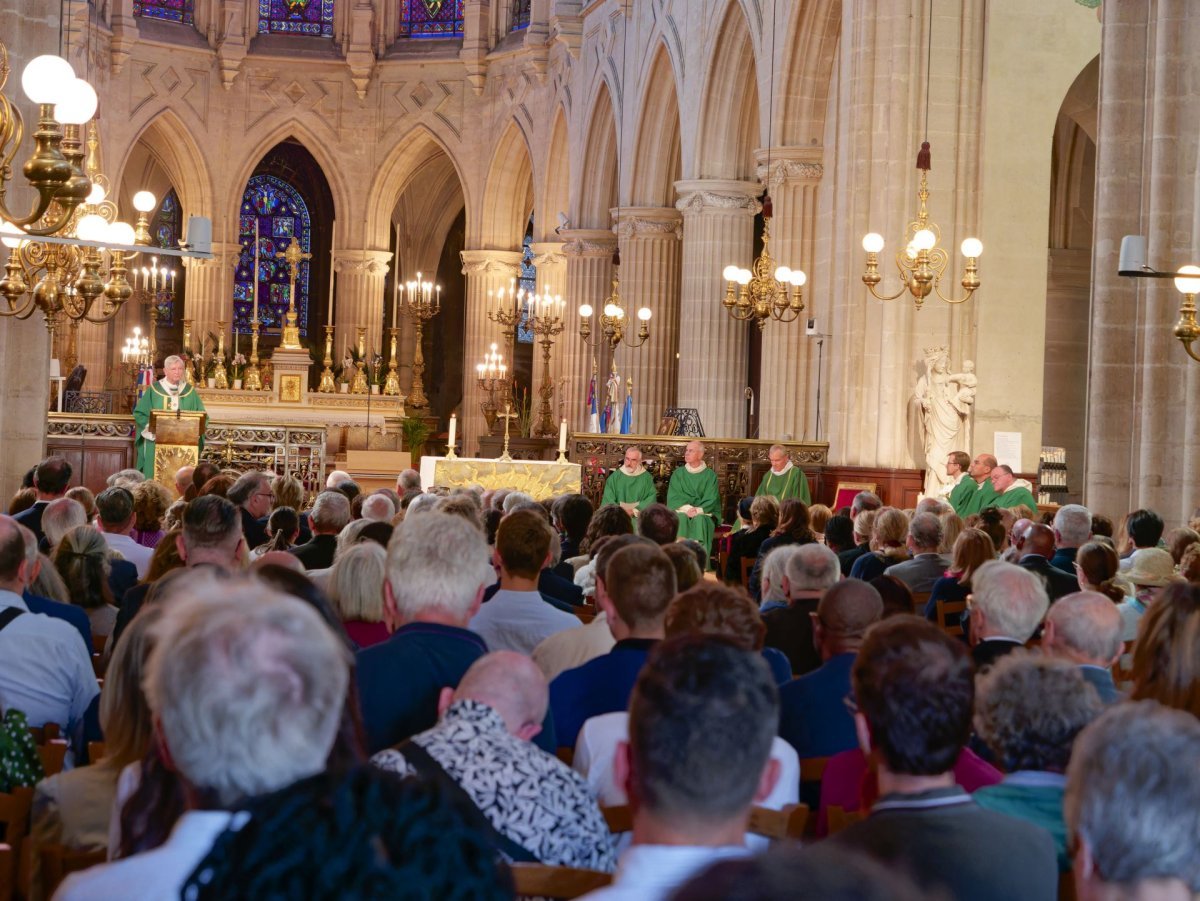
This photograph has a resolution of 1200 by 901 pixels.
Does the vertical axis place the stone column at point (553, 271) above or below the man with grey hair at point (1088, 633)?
above

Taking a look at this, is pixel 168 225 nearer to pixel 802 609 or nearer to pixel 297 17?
pixel 297 17

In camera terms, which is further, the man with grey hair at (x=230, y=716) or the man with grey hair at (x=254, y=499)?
the man with grey hair at (x=254, y=499)

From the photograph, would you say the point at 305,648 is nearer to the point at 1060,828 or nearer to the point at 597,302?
the point at 1060,828

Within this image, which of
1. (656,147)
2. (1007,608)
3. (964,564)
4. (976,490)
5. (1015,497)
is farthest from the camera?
(656,147)

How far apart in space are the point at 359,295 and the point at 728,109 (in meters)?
12.5

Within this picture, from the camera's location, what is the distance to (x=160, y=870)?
209 cm

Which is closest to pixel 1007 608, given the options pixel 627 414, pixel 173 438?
pixel 173 438

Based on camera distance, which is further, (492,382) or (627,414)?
(492,382)

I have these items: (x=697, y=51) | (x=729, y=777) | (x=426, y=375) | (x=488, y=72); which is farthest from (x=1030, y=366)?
(x=426, y=375)

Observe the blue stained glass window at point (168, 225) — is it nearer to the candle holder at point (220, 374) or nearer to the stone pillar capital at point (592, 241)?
the candle holder at point (220, 374)

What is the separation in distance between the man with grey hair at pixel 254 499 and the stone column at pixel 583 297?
62.1 ft

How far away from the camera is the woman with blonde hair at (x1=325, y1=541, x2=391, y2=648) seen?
5035 mm

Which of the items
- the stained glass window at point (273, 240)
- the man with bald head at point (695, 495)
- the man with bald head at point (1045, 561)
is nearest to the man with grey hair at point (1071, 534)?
the man with bald head at point (1045, 561)

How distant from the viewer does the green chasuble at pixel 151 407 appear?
46.7 ft
